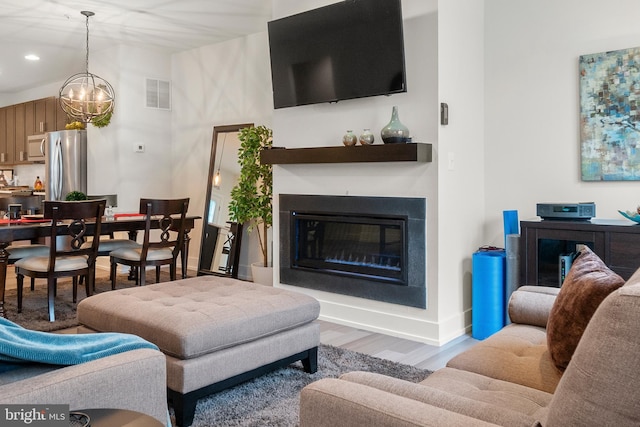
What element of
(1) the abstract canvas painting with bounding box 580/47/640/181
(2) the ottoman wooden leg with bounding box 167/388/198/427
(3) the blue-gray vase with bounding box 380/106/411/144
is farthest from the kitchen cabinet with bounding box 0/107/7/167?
(1) the abstract canvas painting with bounding box 580/47/640/181

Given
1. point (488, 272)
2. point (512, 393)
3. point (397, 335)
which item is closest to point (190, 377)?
point (512, 393)

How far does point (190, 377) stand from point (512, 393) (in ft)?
4.28

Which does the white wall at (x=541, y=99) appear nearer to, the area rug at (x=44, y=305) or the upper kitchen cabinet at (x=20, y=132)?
the area rug at (x=44, y=305)

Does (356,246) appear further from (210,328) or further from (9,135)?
(9,135)

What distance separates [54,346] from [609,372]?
1318 millimetres

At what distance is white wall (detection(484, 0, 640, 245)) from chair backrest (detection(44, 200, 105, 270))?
3.06 metres

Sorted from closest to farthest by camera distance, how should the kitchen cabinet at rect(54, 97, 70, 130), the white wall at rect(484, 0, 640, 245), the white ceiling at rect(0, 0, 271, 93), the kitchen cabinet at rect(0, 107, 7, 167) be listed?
the white wall at rect(484, 0, 640, 245) → the white ceiling at rect(0, 0, 271, 93) → the kitchen cabinet at rect(54, 97, 70, 130) → the kitchen cabinet at rect(0, 107, 7, 167)

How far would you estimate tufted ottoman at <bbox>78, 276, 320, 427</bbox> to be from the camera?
87.9 inches

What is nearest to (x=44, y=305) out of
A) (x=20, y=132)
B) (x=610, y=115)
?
(x=610, y=115)

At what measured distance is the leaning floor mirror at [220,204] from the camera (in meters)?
5.66

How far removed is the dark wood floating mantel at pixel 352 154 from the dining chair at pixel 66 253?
1.44 m

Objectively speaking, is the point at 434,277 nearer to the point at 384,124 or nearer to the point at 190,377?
the point at 384,124

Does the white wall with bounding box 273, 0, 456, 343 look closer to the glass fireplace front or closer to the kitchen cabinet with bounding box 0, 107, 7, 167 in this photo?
the glass fireplace front

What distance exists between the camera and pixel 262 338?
8.34 feet
